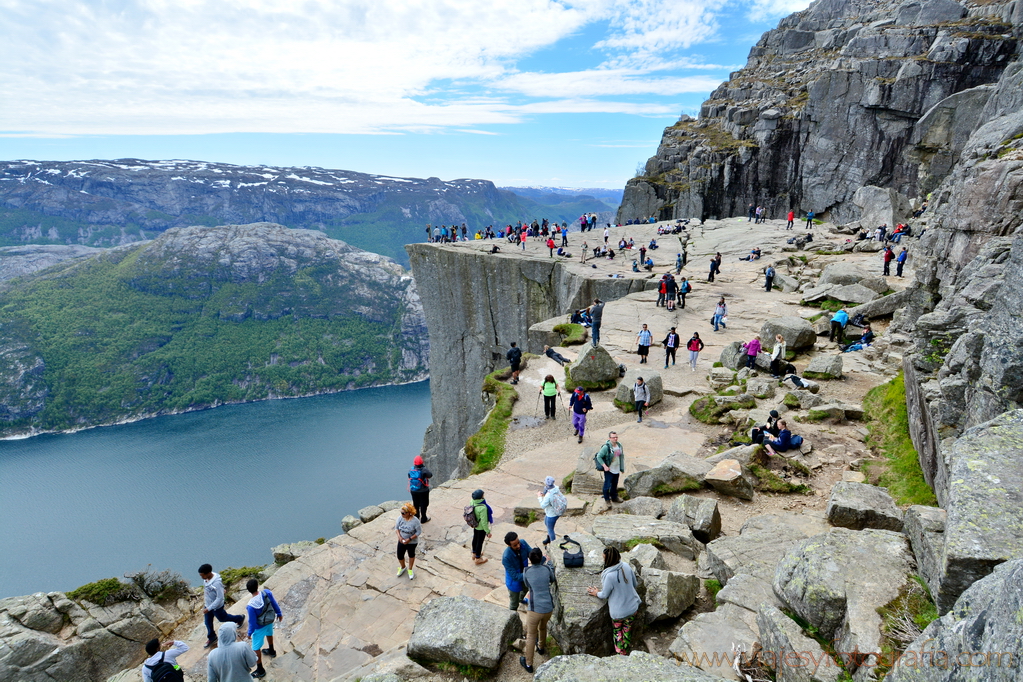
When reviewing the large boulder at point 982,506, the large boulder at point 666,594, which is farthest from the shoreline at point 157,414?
the large boulder at point 982,506

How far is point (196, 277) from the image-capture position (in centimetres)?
17325

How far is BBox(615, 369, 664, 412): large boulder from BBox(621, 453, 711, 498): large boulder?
5647mm

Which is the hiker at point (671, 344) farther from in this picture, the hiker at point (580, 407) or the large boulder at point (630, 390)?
the hiker at point (580, 407)

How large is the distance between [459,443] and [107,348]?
13509 centimetres

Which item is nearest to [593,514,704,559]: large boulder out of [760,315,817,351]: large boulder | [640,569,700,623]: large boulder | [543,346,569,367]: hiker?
[640,569,700,623]: large boulder

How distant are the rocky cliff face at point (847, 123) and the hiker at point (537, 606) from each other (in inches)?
1876

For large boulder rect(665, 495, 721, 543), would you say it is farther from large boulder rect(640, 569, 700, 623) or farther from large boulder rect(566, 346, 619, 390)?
large boulder rect(566, 346, 619, 390)

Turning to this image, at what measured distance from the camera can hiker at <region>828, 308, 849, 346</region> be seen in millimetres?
20859

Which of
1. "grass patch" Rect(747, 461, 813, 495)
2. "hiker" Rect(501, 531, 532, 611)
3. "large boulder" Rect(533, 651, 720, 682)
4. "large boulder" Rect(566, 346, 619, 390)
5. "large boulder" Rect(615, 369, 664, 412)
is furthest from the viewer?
"large boulder" Rect(566, 346, 619, 390)

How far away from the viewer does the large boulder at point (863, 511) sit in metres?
8.63

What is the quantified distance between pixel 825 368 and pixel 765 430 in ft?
17.7

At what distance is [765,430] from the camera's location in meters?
14.0

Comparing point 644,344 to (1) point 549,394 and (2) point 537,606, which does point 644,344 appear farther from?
(2) point 537,606

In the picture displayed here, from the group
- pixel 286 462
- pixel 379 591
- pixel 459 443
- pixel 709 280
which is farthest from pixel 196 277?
pixel 379 591
